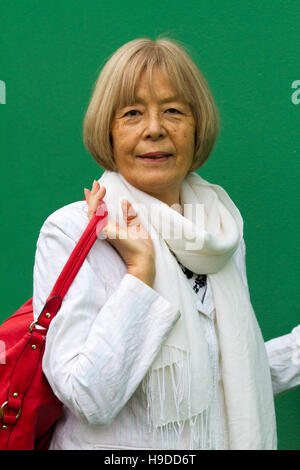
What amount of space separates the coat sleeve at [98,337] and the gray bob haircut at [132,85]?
385 mm

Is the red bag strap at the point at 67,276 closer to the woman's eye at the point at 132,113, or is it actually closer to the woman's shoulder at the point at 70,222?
the woman's shoulder at the point at 70,222

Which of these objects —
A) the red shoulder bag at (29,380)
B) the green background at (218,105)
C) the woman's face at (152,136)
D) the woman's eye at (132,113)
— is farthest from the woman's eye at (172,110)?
the green background at (218,105)

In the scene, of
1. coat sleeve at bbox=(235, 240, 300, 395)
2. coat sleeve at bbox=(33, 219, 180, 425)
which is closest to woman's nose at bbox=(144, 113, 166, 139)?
coat sleeve at bbox=(33, 219, 180, 425)

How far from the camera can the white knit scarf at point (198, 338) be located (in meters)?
1.76

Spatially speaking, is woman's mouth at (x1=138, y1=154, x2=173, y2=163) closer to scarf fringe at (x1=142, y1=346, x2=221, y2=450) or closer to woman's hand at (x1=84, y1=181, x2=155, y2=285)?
woman's hand at (x1=84, y1=181, x2=155, y2=285)

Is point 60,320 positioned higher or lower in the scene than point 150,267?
lower

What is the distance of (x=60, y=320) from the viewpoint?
167cm

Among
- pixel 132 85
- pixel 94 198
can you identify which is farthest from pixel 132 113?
pixel 94 198

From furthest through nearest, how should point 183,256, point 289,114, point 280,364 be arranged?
point 289,114
point 280,364
point 183,256

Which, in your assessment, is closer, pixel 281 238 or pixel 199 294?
pixel 199 294

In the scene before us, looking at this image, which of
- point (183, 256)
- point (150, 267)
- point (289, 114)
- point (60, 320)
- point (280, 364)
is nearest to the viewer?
point (60, 320)

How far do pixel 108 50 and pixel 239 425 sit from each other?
1.57m
